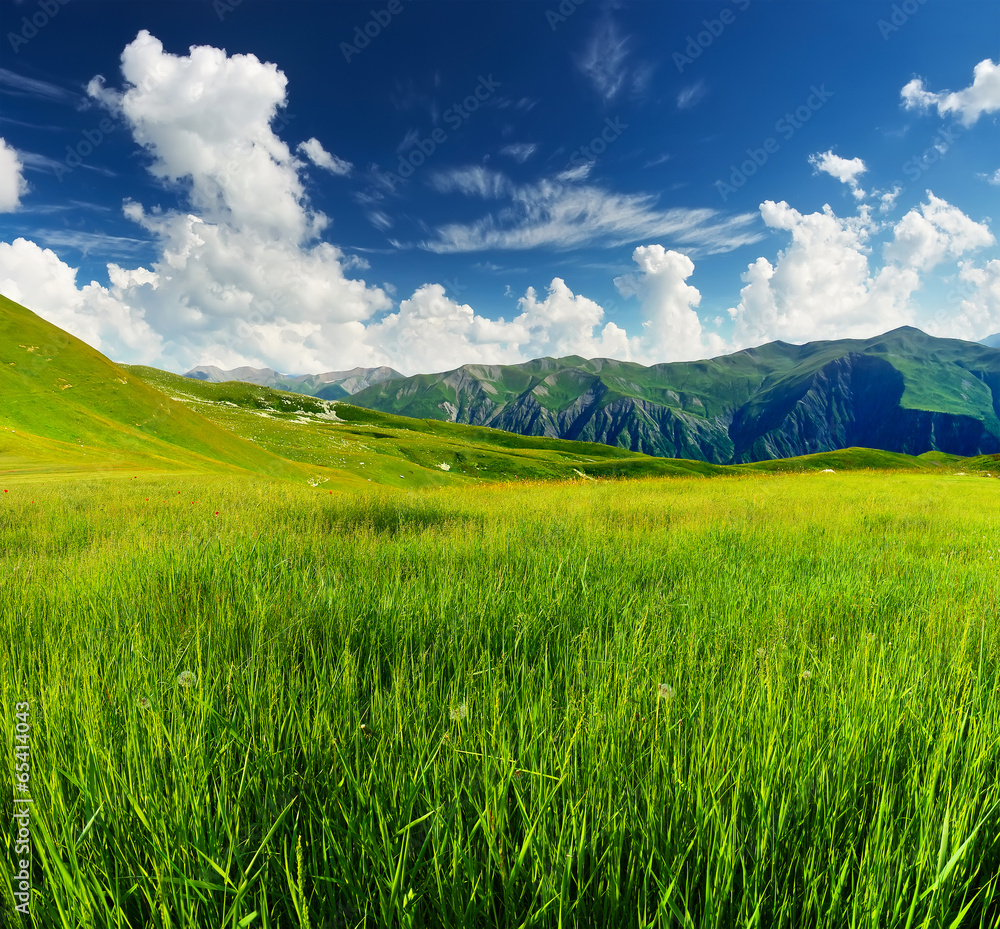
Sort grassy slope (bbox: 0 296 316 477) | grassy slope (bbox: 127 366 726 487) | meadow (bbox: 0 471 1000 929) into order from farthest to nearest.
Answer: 1. grassy slope (bbox: 127 366 726 487)
2. grassy slope (bbox: 0 296 316 477)
3. meadow (bbox: 0 471 1000 929)

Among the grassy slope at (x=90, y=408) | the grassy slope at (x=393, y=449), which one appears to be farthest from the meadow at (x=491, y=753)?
the grassy slope at (x=90, y=408)

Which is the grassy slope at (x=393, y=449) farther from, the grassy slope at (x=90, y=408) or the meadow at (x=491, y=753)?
the meadow at (x=491, y=753)

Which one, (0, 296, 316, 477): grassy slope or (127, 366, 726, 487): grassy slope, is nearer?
(0, 296, 316, 477): grassy slope

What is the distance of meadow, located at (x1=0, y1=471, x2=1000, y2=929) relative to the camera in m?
1.15

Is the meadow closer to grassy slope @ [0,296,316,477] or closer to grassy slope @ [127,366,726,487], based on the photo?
grassy slope @ [127,366,726,487]

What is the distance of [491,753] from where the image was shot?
5.04 feet

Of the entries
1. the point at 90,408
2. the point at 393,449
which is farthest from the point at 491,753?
the point at 393,449

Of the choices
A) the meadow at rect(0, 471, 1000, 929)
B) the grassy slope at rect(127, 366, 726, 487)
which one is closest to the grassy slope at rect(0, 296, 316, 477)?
the grassy slope at rect(127, 366, 726, 487)

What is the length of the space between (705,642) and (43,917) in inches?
116

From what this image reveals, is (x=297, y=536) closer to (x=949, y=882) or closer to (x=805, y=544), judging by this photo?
(x=949, y=882)

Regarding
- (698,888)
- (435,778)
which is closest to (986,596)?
(698,888)

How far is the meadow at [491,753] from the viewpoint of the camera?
1148mm

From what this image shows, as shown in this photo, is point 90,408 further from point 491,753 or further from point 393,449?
point 491,753

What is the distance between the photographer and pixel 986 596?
397 centimetres
